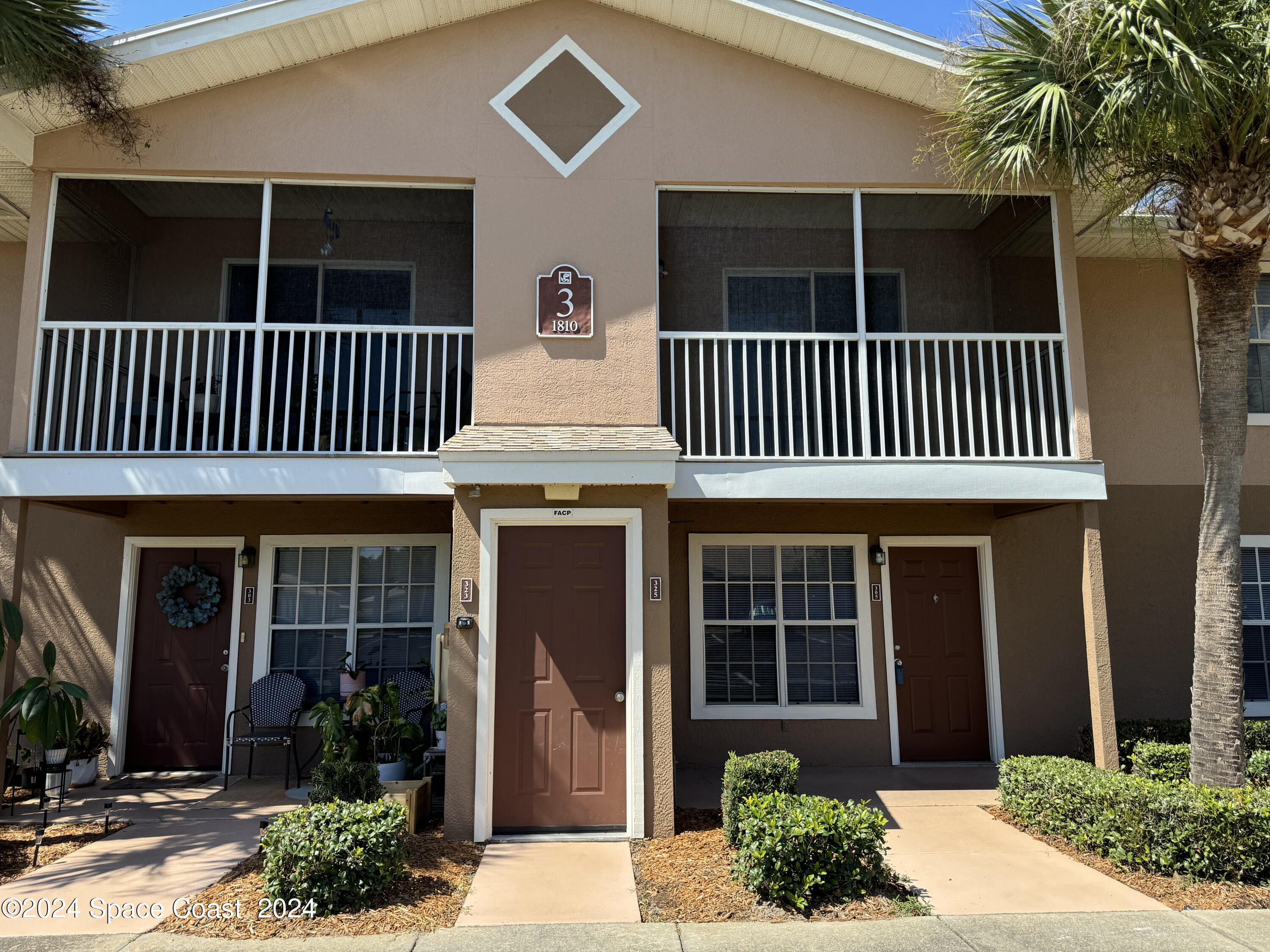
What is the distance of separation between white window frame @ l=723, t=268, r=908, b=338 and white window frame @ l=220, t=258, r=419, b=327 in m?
3.38

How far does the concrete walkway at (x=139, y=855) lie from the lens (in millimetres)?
5055

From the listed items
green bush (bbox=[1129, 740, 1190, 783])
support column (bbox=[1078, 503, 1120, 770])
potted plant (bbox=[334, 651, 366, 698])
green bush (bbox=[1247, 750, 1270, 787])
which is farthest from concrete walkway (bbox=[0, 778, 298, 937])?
green bush (bbox=[1247, 750, 1270, 787])

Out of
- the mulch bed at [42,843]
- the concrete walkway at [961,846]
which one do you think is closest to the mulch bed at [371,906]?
the mulch bed at [42,843]

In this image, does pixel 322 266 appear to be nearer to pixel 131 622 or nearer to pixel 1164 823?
pixel 131 622

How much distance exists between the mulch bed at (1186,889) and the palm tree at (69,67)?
930 centimetres

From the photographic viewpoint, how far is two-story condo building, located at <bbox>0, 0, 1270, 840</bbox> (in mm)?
6926

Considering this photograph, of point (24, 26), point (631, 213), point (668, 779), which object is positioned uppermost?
point (24, 26)

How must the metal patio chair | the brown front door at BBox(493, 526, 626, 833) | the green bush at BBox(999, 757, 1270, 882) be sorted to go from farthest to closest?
the metal patio chair, the brown front door at BBox(493, 526, 626, 833), the green bush at BBox(999, 757, 1270, 882)

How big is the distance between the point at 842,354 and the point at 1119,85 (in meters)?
3.45

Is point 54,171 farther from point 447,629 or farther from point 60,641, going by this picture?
point 447,629

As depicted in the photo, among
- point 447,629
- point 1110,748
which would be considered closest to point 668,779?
point 447,629

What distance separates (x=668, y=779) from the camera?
6.58 meters

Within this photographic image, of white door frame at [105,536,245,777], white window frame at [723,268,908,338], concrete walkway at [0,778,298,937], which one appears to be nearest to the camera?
concrete walkway at [0,778,298,937]

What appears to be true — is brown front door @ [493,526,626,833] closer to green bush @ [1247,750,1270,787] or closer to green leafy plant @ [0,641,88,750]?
green leafy plant @ [0,641,88,750]
